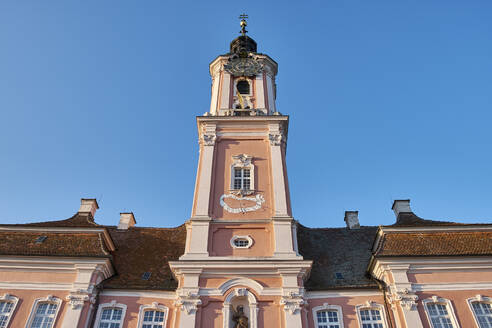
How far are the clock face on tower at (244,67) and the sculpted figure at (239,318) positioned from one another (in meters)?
17.0

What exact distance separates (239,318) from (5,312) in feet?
31.1

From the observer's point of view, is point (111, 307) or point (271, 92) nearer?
point (111, 307)

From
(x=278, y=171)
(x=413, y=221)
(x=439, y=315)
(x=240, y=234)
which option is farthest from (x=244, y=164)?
(x=439, y=315)

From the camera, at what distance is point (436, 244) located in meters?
21.2

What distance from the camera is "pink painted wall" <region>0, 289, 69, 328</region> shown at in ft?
61.6

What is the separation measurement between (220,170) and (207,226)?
394 centimetres

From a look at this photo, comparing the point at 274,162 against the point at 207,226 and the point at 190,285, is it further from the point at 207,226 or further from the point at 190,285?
the point at 190,285

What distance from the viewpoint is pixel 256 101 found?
1175 inches

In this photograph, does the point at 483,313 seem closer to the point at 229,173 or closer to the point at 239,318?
the point at 239,318

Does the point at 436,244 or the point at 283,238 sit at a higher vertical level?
the point at 283,238

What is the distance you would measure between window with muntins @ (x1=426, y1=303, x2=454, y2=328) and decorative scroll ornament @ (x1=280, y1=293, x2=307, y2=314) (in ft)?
16.7

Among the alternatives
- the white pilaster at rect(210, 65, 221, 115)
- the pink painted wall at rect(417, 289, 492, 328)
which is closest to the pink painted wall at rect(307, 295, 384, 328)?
the pink painted wall at rect(417, 289, 492, 328)

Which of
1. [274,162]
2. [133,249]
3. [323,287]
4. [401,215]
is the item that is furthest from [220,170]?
[401,215]

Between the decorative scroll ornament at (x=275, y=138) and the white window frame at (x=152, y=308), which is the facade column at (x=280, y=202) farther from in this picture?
the white window frame at (x=152, y=308)
